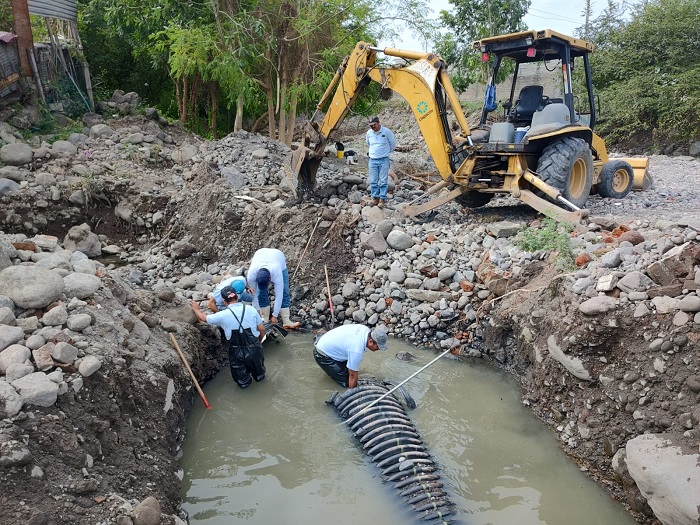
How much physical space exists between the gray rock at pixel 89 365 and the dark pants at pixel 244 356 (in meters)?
1.74

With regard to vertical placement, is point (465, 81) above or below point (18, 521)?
above

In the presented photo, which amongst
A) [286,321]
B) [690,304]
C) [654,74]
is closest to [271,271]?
[286,321]

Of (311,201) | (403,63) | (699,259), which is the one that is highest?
(403,63)

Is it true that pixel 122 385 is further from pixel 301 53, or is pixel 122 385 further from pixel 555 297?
pixel 301 53

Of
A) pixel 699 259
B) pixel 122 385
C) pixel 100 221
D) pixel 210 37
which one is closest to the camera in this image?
pixel 122 385

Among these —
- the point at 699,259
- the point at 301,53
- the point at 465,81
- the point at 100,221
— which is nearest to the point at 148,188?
the point at 100,221

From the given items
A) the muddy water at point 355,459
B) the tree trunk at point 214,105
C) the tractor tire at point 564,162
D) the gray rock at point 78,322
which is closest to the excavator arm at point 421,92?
the tractor tire at point 564,162

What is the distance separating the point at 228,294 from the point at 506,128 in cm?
474

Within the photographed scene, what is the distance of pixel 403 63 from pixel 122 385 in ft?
20.3

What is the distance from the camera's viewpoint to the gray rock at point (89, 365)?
431cm

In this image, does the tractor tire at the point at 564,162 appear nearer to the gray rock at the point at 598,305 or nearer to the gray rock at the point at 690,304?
the gray rock at the point at 598,305

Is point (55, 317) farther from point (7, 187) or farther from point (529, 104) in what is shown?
point (529, 104)

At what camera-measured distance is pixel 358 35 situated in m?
12.7

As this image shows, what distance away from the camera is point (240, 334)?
596 cm
